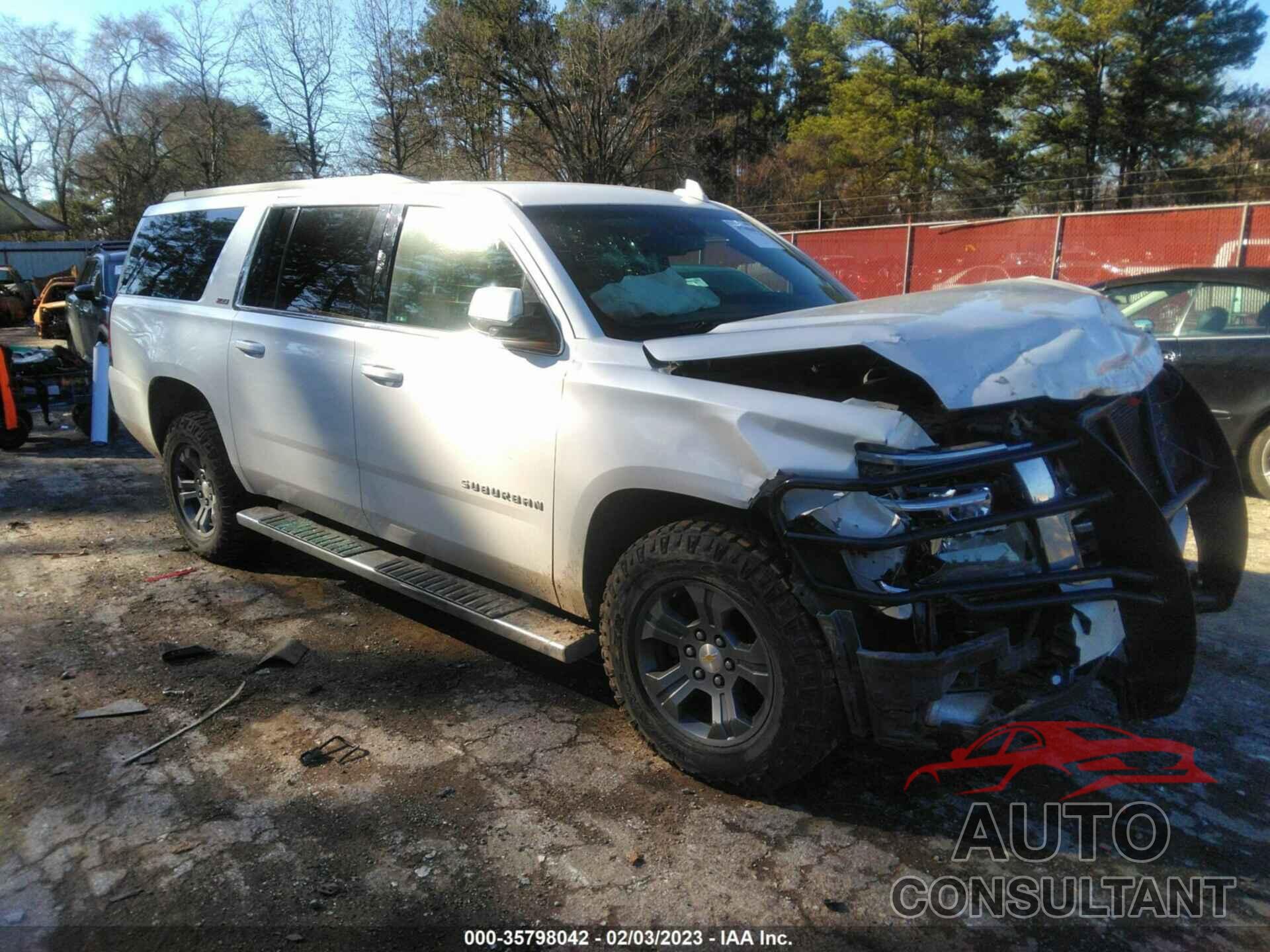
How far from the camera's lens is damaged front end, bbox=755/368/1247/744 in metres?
2.52

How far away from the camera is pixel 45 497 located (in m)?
7.15

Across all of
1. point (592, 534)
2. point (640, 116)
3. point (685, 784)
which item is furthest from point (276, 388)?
point (640, 116)

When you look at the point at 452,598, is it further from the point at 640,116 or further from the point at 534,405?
the point at 640,116

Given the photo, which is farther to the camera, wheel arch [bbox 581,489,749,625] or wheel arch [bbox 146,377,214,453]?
wheel arch [bbox 146,377,214,453]

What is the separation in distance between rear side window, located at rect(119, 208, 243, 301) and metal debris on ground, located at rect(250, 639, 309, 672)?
206 cm

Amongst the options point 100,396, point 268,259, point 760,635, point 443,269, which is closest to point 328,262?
point 268,259

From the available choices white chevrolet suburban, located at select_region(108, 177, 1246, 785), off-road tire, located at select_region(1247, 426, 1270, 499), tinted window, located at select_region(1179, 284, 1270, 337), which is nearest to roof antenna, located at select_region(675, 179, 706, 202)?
white chevrolet suburban, located at select_region(108, 177, 1246, 785)

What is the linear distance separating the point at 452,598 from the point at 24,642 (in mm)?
2246

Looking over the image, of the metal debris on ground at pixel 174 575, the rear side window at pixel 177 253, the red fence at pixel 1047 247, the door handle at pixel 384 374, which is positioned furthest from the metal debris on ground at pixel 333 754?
the red fence at pixel 1047 247

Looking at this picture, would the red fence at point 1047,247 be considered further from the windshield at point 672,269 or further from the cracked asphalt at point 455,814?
the cracked asphalt at point 455,814

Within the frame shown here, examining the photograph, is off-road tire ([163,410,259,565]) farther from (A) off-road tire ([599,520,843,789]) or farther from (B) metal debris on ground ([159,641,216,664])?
(A) off-road tire ([599,520,843,789])

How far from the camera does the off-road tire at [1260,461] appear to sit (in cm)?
637

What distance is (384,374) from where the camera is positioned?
3855 mm

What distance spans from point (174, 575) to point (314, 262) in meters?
2.10
